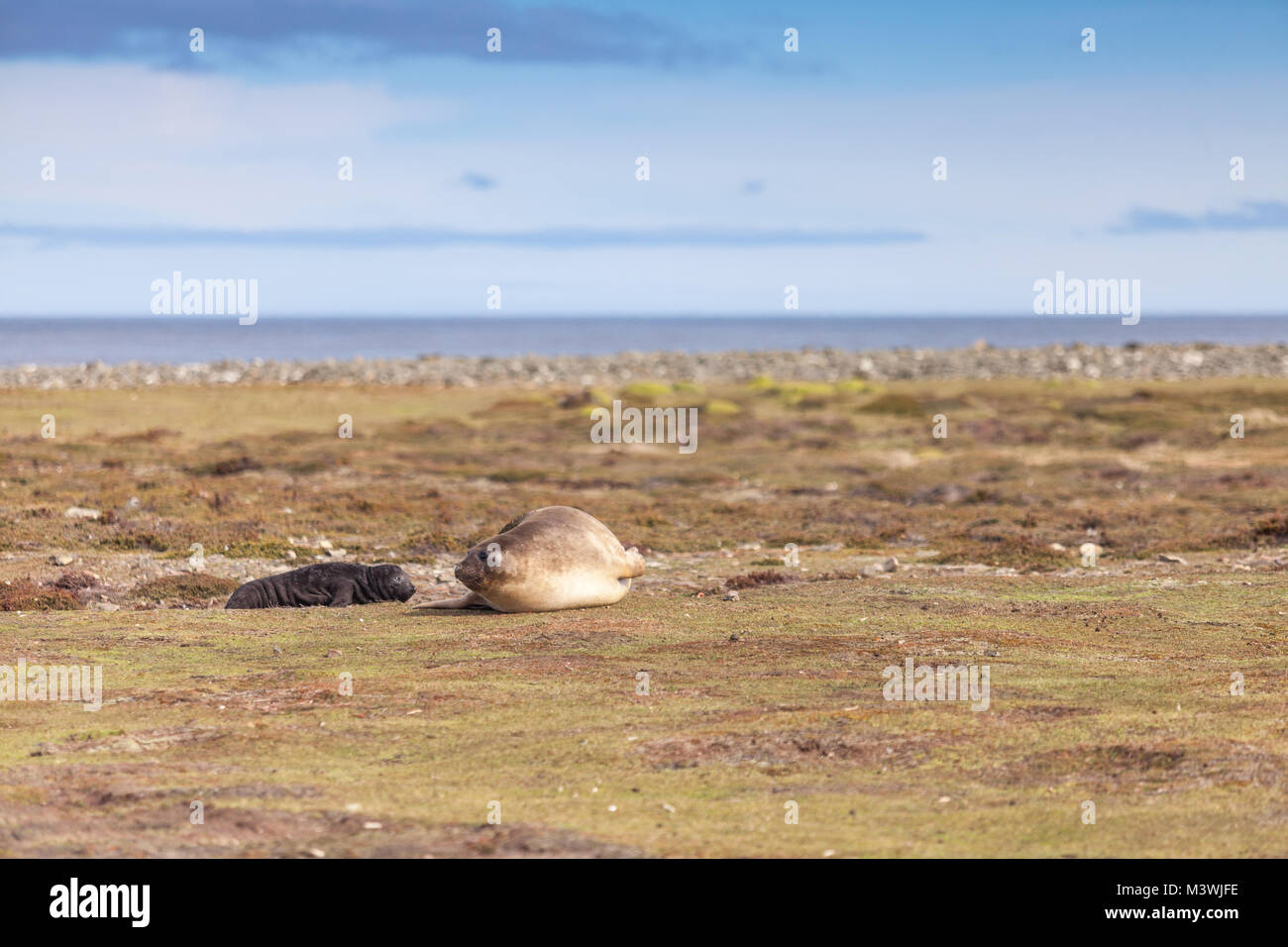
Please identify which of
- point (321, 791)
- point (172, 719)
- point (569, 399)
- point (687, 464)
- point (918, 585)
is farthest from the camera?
Result: point (569, 399)

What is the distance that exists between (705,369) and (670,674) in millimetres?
61619

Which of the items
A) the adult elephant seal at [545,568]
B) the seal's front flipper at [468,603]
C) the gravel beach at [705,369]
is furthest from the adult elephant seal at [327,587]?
the gravel beach at [705,369]

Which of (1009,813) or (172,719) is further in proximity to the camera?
(172,719)

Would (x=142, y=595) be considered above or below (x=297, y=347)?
below

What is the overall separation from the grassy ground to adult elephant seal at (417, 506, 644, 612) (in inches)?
15.0

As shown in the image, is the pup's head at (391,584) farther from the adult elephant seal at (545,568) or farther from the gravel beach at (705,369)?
the gravel beach at (705,369)

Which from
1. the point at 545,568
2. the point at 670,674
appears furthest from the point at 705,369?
the point at 670,674

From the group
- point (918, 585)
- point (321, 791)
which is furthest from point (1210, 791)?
point (918, 585)

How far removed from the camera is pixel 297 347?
147500 millimetres

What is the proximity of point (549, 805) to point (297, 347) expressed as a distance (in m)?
145

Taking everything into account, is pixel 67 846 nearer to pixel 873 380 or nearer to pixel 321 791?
pixel 321 791

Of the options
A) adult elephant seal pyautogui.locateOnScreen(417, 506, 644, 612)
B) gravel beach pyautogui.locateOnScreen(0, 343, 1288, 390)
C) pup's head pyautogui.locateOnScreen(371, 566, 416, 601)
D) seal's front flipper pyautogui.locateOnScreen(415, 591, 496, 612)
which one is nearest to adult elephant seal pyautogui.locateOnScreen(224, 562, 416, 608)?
pup's head pyautogui.locateOnScreen(371, 566, 416, 601)

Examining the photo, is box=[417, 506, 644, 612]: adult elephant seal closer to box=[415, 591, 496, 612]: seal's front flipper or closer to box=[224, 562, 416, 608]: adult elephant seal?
box=[415, 591, 496, 612]: seal's front flipper

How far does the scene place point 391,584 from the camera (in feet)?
51.7
